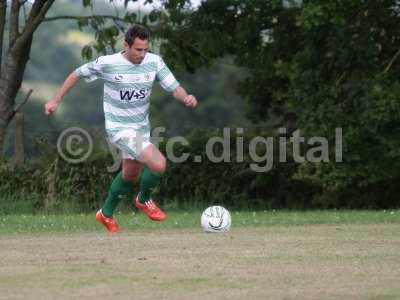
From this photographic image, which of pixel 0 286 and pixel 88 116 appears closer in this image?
pixel 0 286

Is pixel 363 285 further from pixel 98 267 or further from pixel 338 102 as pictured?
pixel 338 102

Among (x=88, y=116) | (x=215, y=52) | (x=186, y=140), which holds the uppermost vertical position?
(x=215, y=52)

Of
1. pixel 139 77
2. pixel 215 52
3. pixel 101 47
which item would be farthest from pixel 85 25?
pixel 139 77

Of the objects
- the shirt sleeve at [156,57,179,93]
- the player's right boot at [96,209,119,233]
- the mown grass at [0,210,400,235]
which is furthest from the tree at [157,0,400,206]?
the player's right boot at [96,209,119,233]

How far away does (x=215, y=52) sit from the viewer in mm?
24312

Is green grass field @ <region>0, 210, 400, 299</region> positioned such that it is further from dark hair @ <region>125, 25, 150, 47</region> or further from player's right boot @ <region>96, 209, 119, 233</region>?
dark hair @ <region>125, 25, 150, 47</region>

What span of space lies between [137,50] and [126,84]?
0.43 metres

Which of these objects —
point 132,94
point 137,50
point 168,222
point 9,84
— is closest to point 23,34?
point 9,84

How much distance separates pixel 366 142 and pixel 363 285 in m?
14.0

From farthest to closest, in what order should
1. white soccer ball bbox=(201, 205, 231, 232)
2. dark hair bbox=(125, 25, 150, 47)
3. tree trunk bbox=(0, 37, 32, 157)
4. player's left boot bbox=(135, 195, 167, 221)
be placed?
tree trunk bbox=(0, 37, 32, 157) < player's left boot bbox=(135, 195, 167, 221) < white soccer ball bbox=(201, 205, 231, 232) < dark hair bbox=(125, 25, 150, 47)

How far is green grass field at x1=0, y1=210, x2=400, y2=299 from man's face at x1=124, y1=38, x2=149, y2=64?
2126 millimetres

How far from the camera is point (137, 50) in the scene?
1317cm

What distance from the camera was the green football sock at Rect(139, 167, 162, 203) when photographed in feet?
45.7

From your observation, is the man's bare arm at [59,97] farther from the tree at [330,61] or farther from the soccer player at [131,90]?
the tree at [330,61]
